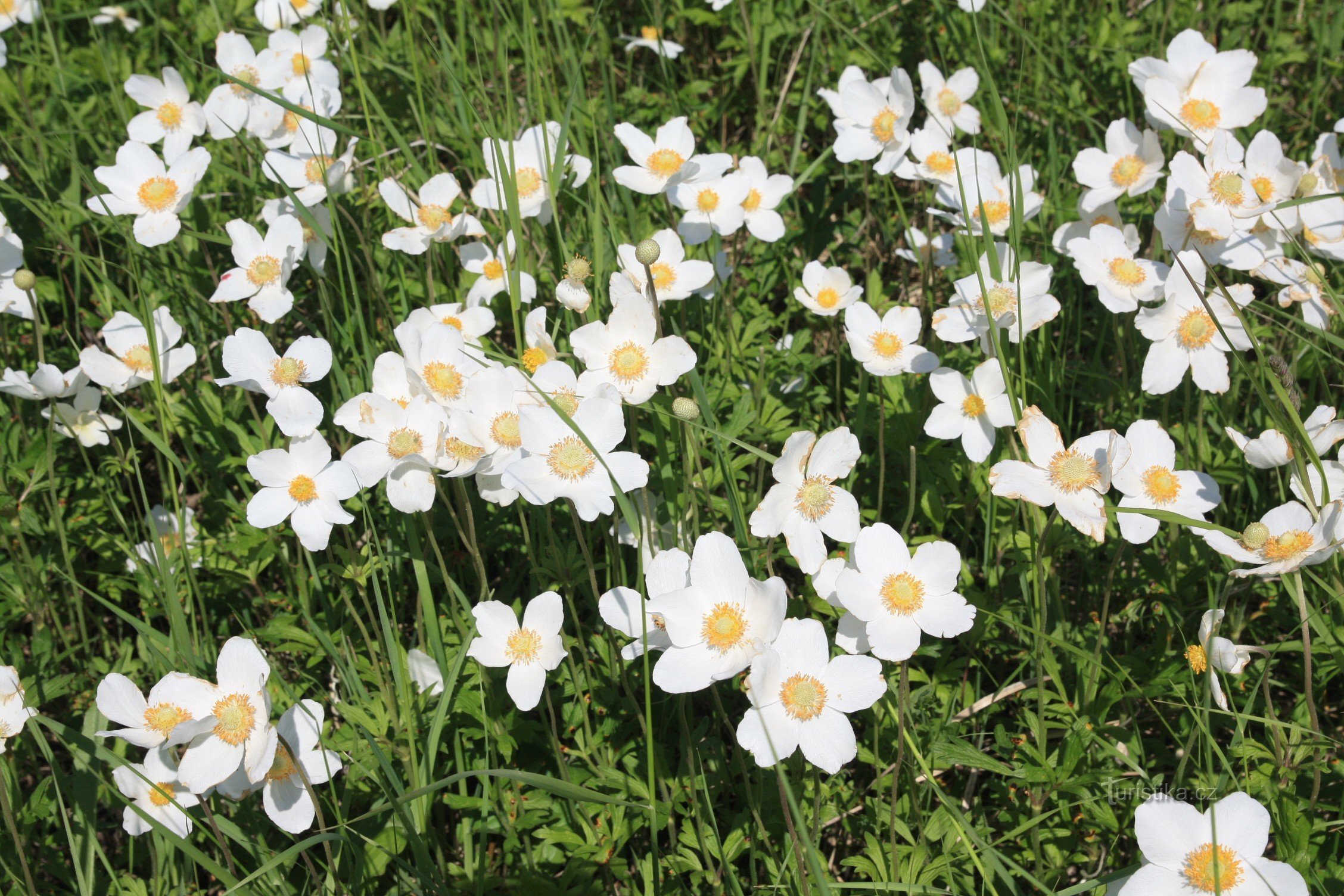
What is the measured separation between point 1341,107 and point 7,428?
5.64m

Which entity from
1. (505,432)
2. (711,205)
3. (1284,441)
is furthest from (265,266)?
(1284,441)

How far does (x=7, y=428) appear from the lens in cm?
346

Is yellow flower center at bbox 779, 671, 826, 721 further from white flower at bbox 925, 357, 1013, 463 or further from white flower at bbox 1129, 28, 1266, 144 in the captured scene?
white flower at bbox 1129, 28, 1266, 144

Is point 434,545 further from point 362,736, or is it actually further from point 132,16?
point 132,16

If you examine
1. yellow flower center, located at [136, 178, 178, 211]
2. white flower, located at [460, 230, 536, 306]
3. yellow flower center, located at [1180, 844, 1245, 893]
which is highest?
yellow flower center, located at [136, 178, 178, 211]

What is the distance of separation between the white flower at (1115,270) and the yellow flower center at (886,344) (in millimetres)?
596

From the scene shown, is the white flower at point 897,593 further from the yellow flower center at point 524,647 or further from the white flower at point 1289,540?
the yellow flower center at point 524,647

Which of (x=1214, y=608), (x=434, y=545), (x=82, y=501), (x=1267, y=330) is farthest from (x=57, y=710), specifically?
(x=1267, y=330)

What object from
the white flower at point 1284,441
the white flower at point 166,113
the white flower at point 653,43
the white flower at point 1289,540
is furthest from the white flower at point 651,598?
the white flower at point 166,113

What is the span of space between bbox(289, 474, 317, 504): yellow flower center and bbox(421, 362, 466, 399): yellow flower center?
1.55 feet

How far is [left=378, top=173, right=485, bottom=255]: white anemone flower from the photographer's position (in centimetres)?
333

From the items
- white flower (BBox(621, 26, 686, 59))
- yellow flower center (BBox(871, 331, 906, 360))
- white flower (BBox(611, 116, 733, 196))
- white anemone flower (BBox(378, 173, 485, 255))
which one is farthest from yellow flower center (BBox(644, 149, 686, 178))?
yellow flower center (BBox(871, 331, 906, 360))

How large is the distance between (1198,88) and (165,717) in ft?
12.3

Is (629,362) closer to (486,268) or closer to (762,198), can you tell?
(486,268)
